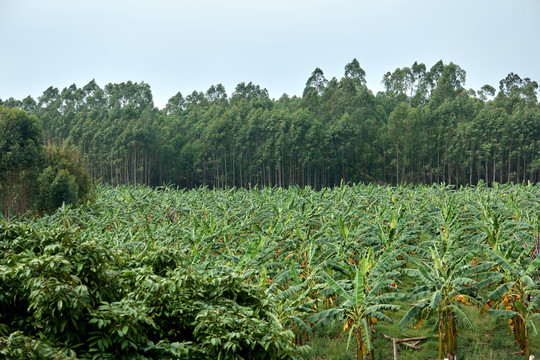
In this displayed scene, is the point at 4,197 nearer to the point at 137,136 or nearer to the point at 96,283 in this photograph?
the point at 96,283

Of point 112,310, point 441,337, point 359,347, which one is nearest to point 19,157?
point 359,347

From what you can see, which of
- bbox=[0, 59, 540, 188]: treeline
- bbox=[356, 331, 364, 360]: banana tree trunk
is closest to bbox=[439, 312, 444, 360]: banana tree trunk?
bbox=[356, 331, 364, 360]: banana tree trunk

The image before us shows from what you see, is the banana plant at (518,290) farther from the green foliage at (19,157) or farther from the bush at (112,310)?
the green foliage at (19,157)

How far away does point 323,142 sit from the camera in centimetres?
6222

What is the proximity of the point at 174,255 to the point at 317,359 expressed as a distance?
16.8 ft

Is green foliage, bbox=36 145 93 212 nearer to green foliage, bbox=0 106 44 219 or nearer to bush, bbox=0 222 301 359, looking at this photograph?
green foliage, bbox=0 106 44 219

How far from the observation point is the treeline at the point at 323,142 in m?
58.9

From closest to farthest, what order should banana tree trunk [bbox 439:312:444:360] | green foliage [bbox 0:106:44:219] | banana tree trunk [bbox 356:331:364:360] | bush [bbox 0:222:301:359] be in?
bush [bbox 0:222:301:359]
banana tree trunk [bbox 356:331:364:360]
banana tree trunk [bbox 439:312:444:360]
green foliage [bbox 0:106:44:219]

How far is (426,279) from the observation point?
9.53 meters

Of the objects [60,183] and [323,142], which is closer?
[60,183]

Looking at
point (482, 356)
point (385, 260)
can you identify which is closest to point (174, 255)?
point (385, 260)

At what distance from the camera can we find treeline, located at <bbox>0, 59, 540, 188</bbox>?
5894 cm

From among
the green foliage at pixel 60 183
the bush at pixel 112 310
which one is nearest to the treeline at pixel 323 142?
the green foliage at pixel 60 183

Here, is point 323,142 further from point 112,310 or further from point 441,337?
point 112,310
